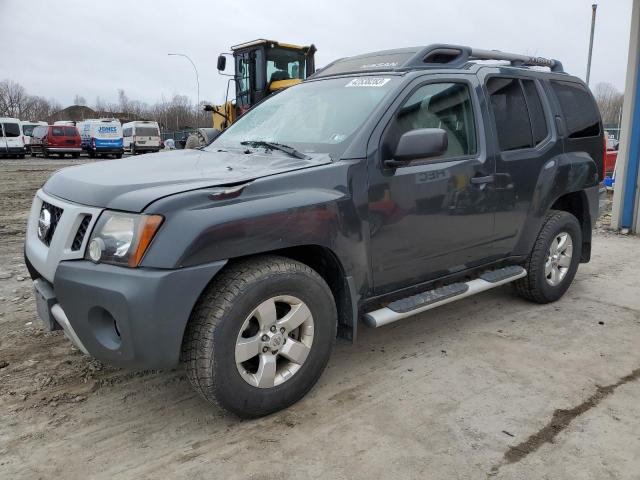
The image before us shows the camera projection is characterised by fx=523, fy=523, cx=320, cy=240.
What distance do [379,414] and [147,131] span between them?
104ft

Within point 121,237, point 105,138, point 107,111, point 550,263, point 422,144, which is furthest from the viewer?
point 107,111

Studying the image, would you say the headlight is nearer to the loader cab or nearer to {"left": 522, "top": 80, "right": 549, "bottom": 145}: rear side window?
{"left": 522, "top": 80, "right": 549, "bottom": 145}: rear side window

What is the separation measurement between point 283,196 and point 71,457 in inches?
62.6

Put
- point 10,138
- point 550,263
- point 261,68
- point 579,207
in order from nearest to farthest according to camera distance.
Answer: point 550,263
point 579,207
point 261,68
point 10,138

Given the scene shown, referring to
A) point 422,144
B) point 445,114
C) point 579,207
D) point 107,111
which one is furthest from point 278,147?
point 107,111

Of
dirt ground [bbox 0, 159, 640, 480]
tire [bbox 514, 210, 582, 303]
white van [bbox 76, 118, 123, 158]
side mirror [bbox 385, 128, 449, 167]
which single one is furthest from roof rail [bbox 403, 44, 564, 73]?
white van [bbox 76, 118, 123, 158]

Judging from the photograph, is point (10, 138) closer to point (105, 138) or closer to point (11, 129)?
point (11, 129)

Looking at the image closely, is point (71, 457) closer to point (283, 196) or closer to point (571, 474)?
point (283, 196)

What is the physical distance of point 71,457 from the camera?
8.05ft

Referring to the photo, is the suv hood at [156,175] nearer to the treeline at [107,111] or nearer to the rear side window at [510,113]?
the rear side window at [510,113]

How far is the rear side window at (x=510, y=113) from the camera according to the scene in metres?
3.85

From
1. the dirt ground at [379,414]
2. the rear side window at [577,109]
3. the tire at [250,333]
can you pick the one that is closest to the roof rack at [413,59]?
the rear side window at [577,109]

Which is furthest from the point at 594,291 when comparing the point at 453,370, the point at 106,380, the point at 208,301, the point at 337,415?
the point at 106,380

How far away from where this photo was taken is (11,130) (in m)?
27.7
